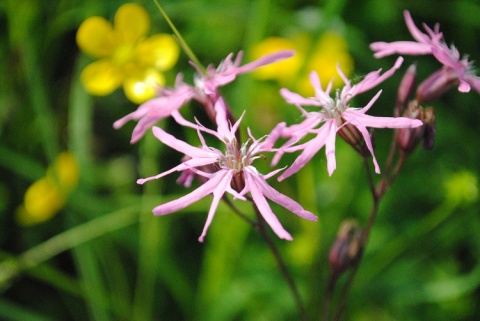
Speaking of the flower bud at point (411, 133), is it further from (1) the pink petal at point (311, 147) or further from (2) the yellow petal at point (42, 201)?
(2) the yellow petal at point (42, 201)

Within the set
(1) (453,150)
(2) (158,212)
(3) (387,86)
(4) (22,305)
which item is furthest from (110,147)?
(2) (158,212)

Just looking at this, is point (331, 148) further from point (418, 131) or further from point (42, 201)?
point (42, 201)

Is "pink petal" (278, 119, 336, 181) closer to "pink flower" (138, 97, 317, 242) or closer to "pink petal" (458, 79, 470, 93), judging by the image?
"pink flower" (138, 97, 317, 242)

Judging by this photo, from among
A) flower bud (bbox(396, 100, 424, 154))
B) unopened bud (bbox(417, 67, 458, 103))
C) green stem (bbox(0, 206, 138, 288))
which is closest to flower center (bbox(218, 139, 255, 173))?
flower bud (bbox(396, 100, 424, 154))

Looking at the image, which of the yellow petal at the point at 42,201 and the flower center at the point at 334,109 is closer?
the flower center at the point at 334,109

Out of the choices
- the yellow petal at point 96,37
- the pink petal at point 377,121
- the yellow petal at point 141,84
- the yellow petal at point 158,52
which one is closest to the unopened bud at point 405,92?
the pink petal at point 377,121

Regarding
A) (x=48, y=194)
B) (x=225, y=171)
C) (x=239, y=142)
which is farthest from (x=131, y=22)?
(x=225, y=171)
